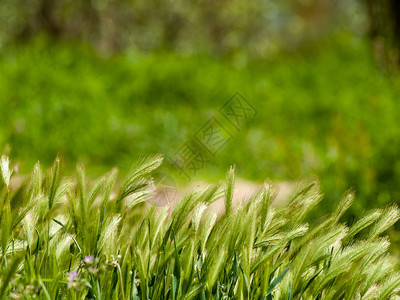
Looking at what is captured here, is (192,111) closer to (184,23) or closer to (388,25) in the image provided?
(388,25)

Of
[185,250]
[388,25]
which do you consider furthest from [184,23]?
[185,250]

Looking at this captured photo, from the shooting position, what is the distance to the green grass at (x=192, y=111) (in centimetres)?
455

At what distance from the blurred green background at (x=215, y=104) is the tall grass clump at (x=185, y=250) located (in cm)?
163

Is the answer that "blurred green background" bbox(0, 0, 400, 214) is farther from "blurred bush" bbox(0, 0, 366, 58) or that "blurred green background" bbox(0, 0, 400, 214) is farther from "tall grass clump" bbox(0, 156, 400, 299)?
"tall grass clump" bbox(0, 156, 400, 299)

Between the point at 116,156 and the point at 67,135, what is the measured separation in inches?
18.2

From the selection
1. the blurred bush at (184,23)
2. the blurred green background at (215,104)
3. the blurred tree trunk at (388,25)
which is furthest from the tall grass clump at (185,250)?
the blurred bush at (184,23)

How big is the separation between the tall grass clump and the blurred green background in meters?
1.63

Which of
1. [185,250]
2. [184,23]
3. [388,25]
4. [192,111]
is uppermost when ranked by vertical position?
[184,23]

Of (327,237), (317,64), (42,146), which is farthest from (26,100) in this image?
(327,237)

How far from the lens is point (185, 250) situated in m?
1.52

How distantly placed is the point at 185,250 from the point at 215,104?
16.7 ft

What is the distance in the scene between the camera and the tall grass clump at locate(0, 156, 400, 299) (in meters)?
1.45

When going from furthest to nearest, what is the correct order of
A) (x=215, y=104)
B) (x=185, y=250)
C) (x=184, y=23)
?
1. (x=184, y=23)
2. (x=215, y=104)
3. (x=185, y=250)

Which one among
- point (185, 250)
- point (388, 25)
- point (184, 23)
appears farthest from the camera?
point (184, 23)
